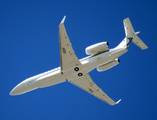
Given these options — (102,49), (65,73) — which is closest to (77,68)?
(65,73)

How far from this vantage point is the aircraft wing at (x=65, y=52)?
23.2 metres

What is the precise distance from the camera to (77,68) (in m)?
27.0

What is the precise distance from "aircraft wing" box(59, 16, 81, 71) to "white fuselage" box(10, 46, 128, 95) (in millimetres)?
738

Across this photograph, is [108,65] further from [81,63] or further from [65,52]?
[65,52]

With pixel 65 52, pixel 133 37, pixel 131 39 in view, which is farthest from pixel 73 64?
pixel 133 37

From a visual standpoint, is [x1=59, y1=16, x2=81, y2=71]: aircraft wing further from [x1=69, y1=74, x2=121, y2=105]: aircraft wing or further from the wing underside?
[x1=69, y1=74, x2=121, y2=105]: aircraft wing

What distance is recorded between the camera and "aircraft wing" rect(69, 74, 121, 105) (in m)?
29.3

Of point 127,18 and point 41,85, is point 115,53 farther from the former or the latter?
point 41,85

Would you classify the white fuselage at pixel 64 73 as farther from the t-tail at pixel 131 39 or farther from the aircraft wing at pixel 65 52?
the t-tail at pixel 131 39

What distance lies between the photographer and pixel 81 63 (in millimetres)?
26859

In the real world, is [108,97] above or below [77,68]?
below

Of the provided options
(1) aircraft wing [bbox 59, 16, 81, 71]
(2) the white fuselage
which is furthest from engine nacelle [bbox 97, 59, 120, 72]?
(1) aircraft wing [bbox 59, 16, 81, 71]

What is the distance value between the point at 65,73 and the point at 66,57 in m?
2.36

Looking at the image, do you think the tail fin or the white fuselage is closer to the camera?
the white fuselage
